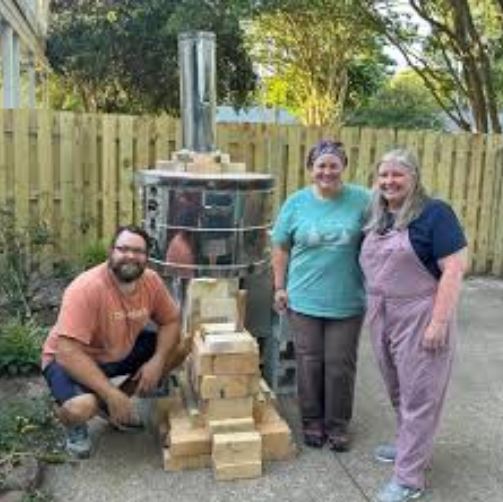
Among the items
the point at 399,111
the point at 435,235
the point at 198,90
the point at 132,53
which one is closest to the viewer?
the point at 435,235

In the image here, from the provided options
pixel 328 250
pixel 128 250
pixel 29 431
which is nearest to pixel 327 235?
pixel 328 250

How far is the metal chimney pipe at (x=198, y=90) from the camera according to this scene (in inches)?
233

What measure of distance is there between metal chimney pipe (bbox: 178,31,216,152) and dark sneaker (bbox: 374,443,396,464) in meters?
2.51

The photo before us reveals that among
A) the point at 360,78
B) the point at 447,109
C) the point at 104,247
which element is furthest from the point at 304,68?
the point at 104,247

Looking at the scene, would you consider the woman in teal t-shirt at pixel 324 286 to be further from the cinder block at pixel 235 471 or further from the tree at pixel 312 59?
the tree at pixel 312 59

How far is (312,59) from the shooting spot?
21.0m

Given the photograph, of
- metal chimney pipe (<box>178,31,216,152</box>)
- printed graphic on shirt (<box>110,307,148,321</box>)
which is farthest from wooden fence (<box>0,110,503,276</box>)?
printed graphic on shirt (<box>110,307,148,321</box>)

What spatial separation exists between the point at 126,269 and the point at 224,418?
0.91 meters

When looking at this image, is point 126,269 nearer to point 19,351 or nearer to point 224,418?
point 224,418

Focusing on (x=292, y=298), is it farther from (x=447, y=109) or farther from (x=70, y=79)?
(x=70, y=79)

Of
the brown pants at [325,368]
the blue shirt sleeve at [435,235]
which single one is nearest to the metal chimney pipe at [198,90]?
the brown pants at [325,368]

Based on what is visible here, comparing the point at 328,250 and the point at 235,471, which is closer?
the point at 235,471

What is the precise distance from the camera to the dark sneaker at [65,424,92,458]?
4.33 meters

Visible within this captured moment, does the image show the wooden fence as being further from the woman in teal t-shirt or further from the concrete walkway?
the woman in teal t-shirt
